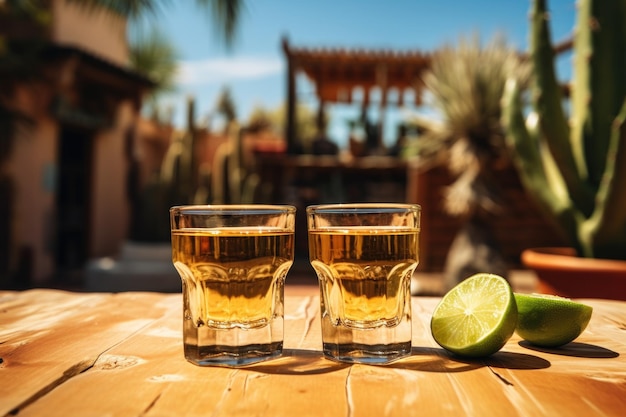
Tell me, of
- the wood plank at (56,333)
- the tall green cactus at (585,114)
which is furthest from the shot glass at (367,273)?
the tall green cactus at (585,114)

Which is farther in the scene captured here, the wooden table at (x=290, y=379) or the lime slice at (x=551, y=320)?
the lime slice at (x=551, y=320)

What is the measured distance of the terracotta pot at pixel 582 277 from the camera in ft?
7.82

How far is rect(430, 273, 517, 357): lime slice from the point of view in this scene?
0.87m

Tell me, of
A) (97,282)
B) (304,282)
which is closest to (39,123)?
(97,282)

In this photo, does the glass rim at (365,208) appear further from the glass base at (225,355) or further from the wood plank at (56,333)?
the wood plank at (56,333)

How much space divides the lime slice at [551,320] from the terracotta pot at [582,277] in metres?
1.61

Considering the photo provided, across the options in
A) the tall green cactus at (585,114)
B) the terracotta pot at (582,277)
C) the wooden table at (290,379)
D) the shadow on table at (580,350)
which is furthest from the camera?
the tall green cactus at (585,114)

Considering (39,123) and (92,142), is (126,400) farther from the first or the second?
(92,142)

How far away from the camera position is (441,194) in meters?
5.54

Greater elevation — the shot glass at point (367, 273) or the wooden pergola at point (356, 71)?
the wooden pergola at point (356, 71)

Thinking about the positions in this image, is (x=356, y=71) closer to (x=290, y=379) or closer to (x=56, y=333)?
(x=56, y=333)

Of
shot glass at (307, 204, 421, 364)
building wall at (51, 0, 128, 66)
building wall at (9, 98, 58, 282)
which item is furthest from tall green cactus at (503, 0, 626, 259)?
building wall at (9, 98, 58, 282)

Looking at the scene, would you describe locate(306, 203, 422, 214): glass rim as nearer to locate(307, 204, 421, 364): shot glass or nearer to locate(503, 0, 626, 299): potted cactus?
locate(307, 204, 421, 364): shot glass

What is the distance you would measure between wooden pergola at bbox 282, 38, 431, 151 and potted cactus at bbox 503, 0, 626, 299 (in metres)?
6.09
